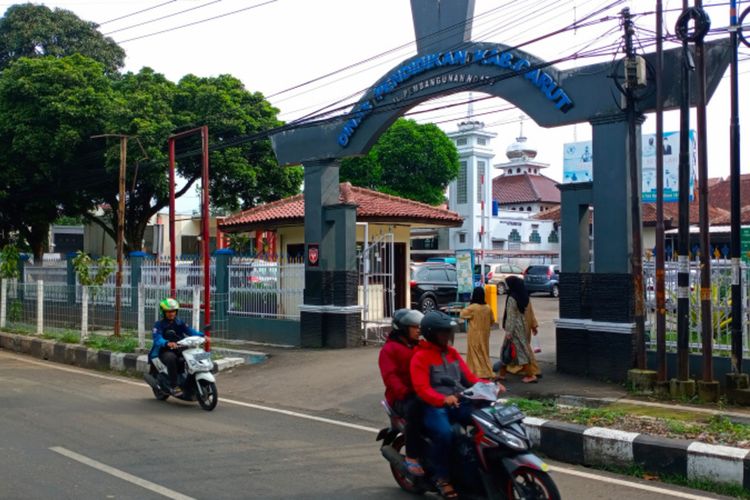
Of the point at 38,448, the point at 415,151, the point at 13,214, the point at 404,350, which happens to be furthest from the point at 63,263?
the point at 415,151

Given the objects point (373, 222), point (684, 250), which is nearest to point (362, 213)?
point (373, 222)

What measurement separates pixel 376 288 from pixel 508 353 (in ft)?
19.2

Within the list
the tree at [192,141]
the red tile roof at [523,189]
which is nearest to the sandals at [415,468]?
the tree at [192,141]

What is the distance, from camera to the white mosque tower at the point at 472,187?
4869 cm

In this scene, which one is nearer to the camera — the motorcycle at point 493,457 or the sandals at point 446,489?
the motorcycle at point 493,457

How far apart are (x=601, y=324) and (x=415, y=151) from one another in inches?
1366

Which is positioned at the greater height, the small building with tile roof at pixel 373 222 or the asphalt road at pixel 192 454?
the small building with tile roof at pixel 373 222

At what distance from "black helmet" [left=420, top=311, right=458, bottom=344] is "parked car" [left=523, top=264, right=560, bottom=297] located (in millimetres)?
27467

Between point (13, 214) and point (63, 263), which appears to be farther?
point (13, 214)

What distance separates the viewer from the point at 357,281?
14469 mm

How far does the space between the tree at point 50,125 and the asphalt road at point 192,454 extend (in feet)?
49.2

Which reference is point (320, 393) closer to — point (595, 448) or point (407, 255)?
point (595, 448)

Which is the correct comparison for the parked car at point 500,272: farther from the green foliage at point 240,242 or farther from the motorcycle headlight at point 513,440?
the motorcycle headlight at point 513,440

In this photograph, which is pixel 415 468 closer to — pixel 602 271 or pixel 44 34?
pixel 602 271
